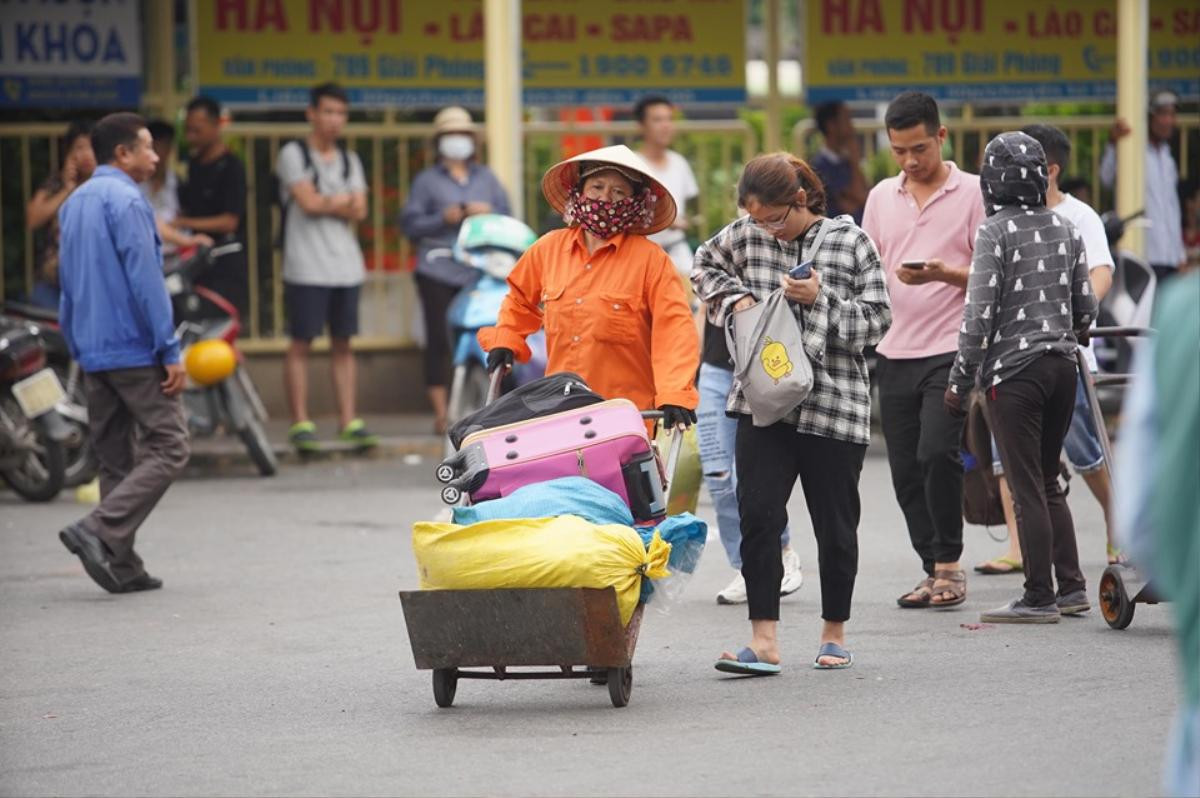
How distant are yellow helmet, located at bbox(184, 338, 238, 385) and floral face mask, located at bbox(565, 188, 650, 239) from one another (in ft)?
19.9

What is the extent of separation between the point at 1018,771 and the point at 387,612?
12.0ft

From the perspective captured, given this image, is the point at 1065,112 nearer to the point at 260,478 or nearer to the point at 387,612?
the point at 260,478

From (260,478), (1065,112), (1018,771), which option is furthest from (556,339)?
(1065,112)

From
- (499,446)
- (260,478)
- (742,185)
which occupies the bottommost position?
(260,478)

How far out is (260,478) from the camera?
547 inches

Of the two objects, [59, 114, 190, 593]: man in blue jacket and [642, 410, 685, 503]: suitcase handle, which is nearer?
[642, 410, 685, 503]: suitcase handle

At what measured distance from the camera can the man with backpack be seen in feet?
47.8

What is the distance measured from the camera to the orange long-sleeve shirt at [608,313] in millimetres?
7359

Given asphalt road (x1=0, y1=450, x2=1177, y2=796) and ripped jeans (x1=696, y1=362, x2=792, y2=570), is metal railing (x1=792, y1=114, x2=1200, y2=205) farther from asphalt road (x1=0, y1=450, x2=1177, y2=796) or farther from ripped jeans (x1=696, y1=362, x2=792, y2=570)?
ripped jeans (x1=696, y1=362, x2=792, y2=570)

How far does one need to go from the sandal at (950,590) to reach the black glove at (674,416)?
6.00 feet

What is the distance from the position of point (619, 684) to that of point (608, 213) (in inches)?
65.8

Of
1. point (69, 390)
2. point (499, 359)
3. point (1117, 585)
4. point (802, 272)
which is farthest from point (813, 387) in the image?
point (69, 390)

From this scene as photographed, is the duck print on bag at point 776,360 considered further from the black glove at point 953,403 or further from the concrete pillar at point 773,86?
the concrete pillar at point 773,86

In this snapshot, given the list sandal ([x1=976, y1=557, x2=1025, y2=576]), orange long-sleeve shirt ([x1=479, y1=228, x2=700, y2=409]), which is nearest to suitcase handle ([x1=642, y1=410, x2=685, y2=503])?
orange long-sleeve shirt ([x1=479, y1=228, x2=700, y2=409])
